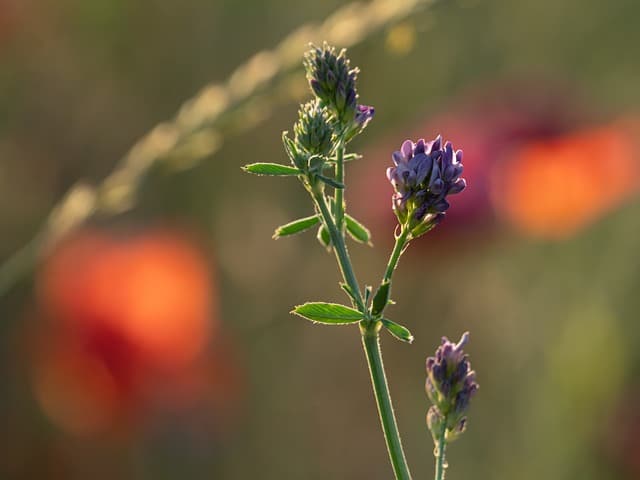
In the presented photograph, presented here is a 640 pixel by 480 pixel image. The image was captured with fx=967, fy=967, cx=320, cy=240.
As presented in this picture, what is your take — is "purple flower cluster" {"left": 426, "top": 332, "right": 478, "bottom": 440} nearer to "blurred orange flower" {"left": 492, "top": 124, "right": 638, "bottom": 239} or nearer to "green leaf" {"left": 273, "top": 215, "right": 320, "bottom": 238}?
"green leaf" {"left": 273, "top": 215, "right": 320, "bottom": 238}

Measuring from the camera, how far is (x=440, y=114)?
4.66 feet

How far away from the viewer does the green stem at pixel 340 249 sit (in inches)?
10.5

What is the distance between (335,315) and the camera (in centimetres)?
29

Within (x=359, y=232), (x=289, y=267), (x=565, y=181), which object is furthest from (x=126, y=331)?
A: (x=359, y=232)

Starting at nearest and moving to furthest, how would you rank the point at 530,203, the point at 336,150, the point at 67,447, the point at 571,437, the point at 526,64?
the point at 336,150
the point at 571,437
the point at 530,203
the point at 67,447
the point at 526,64

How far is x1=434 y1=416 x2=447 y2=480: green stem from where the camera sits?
0.27m

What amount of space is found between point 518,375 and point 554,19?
0.78 m

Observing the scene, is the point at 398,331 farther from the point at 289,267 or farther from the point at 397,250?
the point at 289,267

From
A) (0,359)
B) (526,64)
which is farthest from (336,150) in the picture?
(526,64)

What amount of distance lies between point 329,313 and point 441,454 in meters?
0.05

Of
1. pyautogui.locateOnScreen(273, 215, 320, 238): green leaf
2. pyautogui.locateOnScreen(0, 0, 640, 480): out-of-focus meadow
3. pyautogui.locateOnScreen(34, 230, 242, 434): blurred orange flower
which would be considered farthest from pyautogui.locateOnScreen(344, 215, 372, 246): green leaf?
pyautogui.locateOnScreen(34, 230, 242, 434): blurred orange flower

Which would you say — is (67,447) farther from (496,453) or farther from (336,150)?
(336,150)

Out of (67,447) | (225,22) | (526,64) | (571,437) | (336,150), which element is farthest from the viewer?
(526,64)

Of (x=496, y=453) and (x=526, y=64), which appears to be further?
(x=526, y=64)
